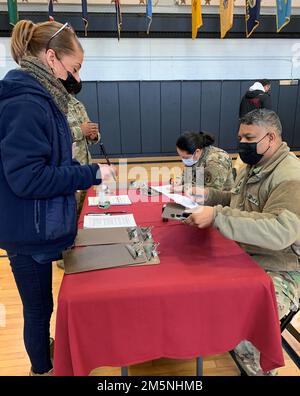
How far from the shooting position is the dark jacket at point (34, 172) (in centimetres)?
114

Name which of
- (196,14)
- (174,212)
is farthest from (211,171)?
(196,14)

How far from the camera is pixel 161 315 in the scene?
1209 mm

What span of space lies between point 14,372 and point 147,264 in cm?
112

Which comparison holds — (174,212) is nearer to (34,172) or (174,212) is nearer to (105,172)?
(105,172)

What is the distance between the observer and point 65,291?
1169 millimetres

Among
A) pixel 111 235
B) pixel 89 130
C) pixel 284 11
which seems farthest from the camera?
pixel 284 11

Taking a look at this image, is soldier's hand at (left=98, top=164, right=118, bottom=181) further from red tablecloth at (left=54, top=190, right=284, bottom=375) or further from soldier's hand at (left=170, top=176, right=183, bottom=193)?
soldier's hand at (left=170, top=176, right=183, bottom=193)

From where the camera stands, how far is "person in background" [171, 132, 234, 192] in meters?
2.62

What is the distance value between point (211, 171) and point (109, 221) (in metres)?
1.09

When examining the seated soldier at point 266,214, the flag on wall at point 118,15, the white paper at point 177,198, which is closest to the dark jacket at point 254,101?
the white paper at point 177,198

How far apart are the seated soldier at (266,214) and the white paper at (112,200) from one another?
2.57 ft
